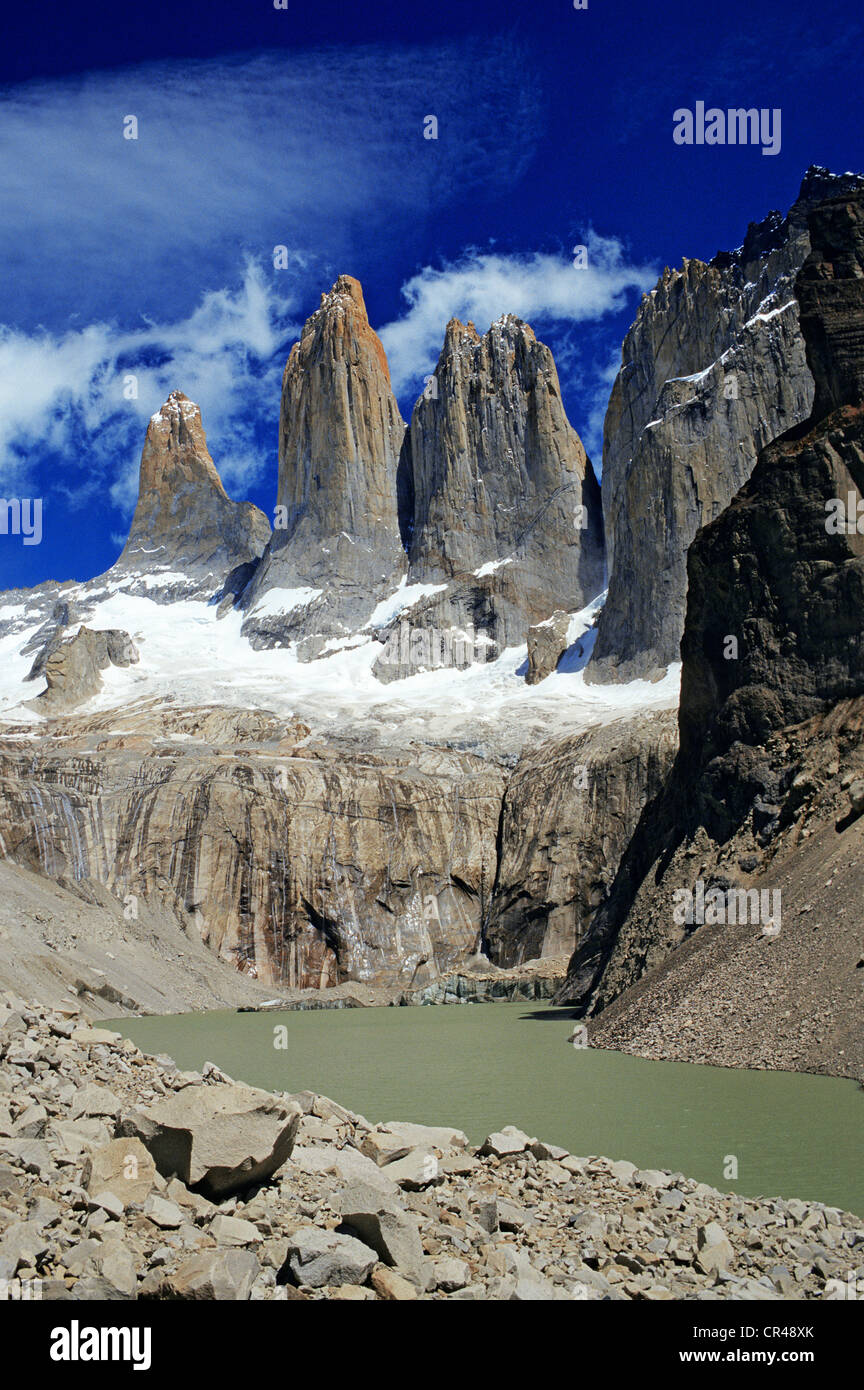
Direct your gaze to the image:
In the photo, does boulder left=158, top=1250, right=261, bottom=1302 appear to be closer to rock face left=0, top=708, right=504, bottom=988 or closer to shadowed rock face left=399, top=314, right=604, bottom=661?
rock face left=0, top=708, right=504, bottom=988

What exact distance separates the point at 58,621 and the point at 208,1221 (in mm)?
176828

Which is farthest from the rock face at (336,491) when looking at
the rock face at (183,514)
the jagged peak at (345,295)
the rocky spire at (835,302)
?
the rocky spire at (835,302)

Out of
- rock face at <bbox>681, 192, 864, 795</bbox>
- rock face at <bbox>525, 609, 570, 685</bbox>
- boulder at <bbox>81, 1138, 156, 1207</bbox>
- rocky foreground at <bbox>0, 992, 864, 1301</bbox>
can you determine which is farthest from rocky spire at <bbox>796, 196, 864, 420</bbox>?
rock face at <bbox>525, 609, 570, 685</bbox>

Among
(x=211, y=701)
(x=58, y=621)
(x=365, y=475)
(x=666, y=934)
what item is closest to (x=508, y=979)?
(x=666, y=934)

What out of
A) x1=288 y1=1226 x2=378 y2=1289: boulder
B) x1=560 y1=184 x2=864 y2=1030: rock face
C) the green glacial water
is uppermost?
x1=560 y1=184 x2=864 y2=1030: rock face

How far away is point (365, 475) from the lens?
148 metres

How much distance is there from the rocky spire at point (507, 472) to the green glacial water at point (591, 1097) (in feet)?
336

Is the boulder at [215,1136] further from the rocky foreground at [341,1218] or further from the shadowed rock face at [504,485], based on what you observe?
the shadowed rock face at [504,485]

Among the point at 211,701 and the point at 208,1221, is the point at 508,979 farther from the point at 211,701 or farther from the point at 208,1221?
the point at 211,701

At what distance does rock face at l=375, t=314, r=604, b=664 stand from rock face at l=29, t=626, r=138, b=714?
36.6 meters

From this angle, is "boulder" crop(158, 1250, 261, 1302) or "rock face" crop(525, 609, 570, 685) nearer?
"boulder" crop(158, 1250, 261, 1302)

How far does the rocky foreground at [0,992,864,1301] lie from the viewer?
7.96 metres

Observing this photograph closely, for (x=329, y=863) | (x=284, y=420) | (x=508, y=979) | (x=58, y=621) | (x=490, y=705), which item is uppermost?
(x=284, y=420)
